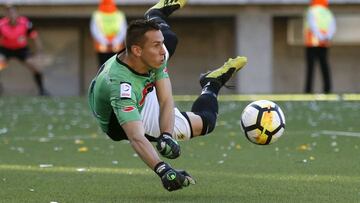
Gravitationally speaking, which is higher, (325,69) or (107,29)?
(107,29)

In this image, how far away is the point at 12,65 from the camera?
2912 centimetres

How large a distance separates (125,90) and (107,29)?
17.9m

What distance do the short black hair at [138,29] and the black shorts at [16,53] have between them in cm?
1716

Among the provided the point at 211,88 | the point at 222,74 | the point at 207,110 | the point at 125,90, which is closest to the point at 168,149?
the point at 125,90

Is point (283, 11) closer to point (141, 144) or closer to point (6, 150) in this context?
point (6, 150)

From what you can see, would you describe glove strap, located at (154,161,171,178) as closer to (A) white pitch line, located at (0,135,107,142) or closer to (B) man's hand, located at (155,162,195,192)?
(B) man's hand, located at (155,162,195,192)

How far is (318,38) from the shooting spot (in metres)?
24.9

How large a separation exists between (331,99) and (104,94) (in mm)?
14609

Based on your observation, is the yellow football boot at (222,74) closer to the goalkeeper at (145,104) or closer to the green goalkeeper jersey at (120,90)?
the goalkeeper at (145,104)

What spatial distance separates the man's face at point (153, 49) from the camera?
800cm

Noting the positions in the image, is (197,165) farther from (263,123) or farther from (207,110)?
(263,123)

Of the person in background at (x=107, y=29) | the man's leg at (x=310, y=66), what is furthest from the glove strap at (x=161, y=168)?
the person in background at (x=107, y=29)

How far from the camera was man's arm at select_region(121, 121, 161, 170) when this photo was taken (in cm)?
772

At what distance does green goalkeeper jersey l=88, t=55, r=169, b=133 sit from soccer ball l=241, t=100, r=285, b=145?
Result: 1186 millimetres
